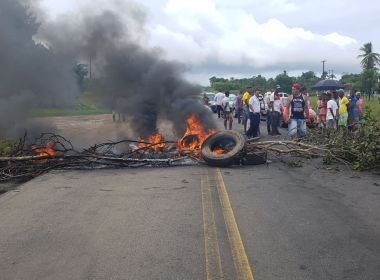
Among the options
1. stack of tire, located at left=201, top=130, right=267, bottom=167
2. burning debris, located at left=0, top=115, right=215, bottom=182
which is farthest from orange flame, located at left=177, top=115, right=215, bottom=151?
stack of tire, located at left=201, top=130, right=267, bottom=167

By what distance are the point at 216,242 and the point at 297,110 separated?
896 cm

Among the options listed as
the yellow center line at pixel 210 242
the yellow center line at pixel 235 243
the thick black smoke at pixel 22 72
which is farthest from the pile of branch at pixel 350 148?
the thick black smoke at pixel 22 72

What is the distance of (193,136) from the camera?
1317cm

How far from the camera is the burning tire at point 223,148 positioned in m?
10.3

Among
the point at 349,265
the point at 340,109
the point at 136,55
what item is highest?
the point at 136,55

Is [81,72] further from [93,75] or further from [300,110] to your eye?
[300,110]

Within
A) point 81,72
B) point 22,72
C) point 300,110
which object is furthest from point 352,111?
point 22,72

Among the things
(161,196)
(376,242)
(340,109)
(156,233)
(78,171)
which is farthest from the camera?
(340,109)

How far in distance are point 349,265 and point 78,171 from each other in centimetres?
705

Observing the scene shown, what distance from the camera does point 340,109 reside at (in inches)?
619

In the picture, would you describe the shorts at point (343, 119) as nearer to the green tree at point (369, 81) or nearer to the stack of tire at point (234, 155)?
the stack of tire at point (234, 155)

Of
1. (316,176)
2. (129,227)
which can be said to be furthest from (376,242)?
(316,176)

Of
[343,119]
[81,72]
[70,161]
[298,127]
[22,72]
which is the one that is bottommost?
[70,161]

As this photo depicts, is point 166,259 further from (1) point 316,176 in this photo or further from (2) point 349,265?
(1) point 316,176
